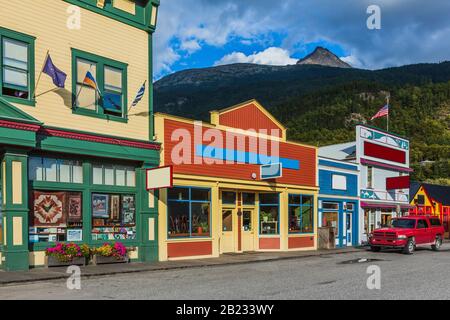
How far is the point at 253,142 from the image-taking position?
25297 mm

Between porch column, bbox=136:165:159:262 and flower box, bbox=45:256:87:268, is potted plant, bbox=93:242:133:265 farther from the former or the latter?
porch column, bbox=136:165:159:262

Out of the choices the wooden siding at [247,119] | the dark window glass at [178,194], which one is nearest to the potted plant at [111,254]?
the dark window glass at [178,194]

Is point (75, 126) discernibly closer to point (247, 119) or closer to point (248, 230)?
point (247, 119)

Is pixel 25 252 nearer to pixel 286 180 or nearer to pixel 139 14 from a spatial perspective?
pixel 139 14

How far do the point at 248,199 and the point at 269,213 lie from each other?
1.61 metres

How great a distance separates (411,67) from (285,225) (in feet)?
426

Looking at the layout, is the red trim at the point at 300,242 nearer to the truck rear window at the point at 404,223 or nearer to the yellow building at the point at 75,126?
the truck rear window at the point at 404,223

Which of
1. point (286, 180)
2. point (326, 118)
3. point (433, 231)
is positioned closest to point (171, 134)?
point (286, 180)

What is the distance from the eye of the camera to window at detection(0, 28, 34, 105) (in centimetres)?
1588

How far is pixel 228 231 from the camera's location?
2464 centimetres

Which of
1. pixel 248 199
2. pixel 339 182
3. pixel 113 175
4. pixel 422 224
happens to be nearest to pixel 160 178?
pixel 113 175

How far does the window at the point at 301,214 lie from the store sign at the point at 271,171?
3.02 meters

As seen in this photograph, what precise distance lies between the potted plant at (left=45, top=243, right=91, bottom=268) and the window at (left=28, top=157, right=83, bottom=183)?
2147 mm

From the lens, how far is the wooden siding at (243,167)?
21.0 meters
